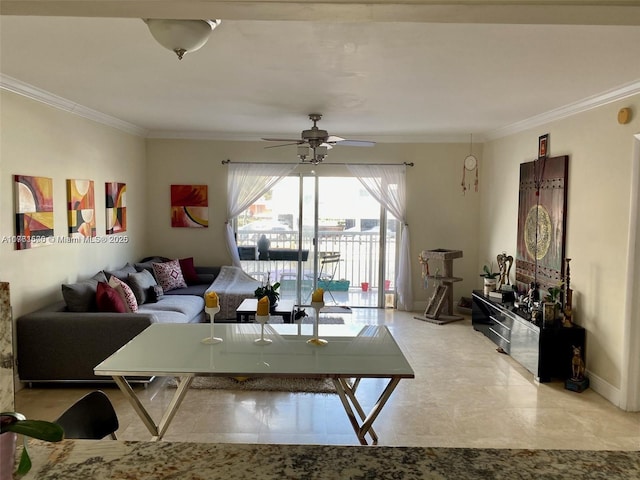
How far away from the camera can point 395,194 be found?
691 centimetres

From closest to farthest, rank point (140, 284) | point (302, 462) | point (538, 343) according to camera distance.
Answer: point (302, 462) < point (538, 343) < point (140, 284)

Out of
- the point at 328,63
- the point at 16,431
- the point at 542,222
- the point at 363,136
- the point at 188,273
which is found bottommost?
the point at 188,273

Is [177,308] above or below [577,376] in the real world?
above

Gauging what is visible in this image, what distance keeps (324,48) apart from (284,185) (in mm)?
4165

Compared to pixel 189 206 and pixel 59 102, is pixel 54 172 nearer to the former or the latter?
pixel 59 102

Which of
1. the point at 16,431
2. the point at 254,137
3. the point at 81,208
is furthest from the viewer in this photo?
the point at 254,137

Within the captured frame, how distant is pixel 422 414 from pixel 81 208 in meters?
3.79

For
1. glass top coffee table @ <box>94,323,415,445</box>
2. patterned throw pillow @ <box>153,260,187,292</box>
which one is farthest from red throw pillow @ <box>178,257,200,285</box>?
glass top coffee table @ <box>94,323,415,445</box>

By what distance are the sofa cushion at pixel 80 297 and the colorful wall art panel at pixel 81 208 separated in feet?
2.33

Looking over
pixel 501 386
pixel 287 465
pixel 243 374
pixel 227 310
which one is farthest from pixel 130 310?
pixel 287 465

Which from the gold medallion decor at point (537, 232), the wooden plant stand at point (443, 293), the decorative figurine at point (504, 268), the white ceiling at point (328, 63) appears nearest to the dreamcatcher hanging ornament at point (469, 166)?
the wooden plant stand at point (443, 293)

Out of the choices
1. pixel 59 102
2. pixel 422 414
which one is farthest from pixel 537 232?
pixel 59 102

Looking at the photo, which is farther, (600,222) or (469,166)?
(469,166)

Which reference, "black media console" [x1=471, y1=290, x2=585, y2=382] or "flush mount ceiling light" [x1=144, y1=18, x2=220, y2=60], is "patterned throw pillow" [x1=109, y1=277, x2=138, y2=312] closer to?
"flush mount ceiling light" [x1=144, y1=18, x2=220, y2=60]
